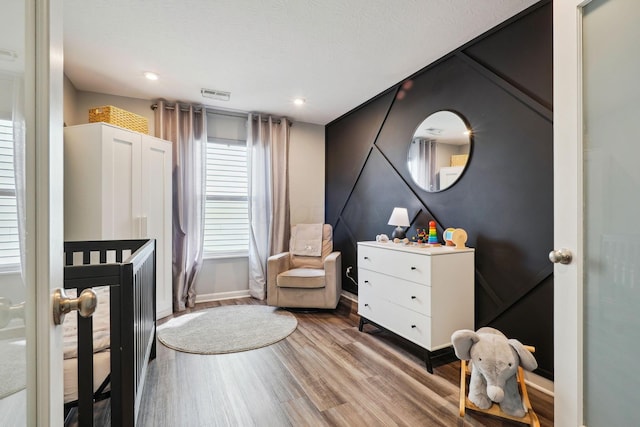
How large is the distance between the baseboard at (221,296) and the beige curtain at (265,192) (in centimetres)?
14

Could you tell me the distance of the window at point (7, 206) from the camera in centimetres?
40

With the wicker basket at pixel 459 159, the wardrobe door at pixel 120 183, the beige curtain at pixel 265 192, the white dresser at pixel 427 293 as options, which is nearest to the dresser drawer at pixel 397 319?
the white dresser at pixel 427 293

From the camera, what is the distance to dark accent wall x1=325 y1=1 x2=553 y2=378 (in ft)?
5.80

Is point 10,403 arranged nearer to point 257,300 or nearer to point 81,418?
point 81,418

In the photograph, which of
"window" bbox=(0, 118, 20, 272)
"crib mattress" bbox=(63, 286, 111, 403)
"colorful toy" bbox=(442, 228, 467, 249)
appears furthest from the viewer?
"colorful toy" bbox=(442, 228, 467, 249)

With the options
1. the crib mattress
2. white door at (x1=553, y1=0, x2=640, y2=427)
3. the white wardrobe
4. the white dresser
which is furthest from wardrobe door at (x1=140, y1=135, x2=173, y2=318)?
white door at (x1=553, y1=0, x2=640, y2=427)

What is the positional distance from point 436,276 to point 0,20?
2121mm

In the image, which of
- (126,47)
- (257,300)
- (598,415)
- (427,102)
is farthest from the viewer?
(257,300)

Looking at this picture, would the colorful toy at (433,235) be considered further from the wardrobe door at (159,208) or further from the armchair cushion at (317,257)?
the wardrobe door at (159,208)

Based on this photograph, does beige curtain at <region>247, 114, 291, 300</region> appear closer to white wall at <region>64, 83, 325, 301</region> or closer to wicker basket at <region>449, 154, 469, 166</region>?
white wall at <region>64, 83, 325, 301</region>

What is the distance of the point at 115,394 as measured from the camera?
3.93 ft

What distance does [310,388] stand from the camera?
5.99 feet

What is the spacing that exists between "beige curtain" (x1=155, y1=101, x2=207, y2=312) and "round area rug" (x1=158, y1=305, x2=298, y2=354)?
0.44m

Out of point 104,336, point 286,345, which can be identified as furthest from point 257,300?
point 104,336
